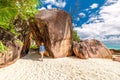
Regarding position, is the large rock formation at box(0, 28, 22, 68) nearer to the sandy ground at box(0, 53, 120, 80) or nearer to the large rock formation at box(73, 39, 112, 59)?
the sandy ground at box(0, 53, 120, 80)

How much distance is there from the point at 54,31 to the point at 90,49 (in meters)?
4.53

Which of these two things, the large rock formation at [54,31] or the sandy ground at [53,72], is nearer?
the sandy ground at [53,72]

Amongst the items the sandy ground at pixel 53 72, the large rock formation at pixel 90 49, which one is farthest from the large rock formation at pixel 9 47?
the large rock formation at pixel 90 49

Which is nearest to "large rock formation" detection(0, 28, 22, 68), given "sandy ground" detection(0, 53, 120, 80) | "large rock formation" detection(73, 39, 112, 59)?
"sandy ground" detection(0, 53, 120, 80)

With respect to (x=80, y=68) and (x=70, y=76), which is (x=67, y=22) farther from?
(x=70, y=76)

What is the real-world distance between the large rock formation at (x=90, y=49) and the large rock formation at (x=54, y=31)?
39.6 inches

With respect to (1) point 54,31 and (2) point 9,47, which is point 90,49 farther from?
(2) point 9,47

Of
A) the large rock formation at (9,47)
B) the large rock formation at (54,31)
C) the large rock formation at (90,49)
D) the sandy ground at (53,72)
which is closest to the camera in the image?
the sandy ground at (53,72)

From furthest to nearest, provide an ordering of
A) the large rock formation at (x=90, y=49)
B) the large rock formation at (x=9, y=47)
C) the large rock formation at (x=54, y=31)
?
the large rock formation at (x=90, y=49)
the large rock formation at (x=54, y=31)
the large rock formation at (x=9, y=47)

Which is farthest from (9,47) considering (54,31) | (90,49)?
(90,49)

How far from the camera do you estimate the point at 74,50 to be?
1900 cm

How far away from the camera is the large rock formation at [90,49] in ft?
60.2

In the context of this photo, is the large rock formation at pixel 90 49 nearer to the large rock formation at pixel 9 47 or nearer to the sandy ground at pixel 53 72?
the sandy ground at pixel 53 72

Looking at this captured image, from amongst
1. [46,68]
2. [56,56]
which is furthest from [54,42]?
[46,68]
